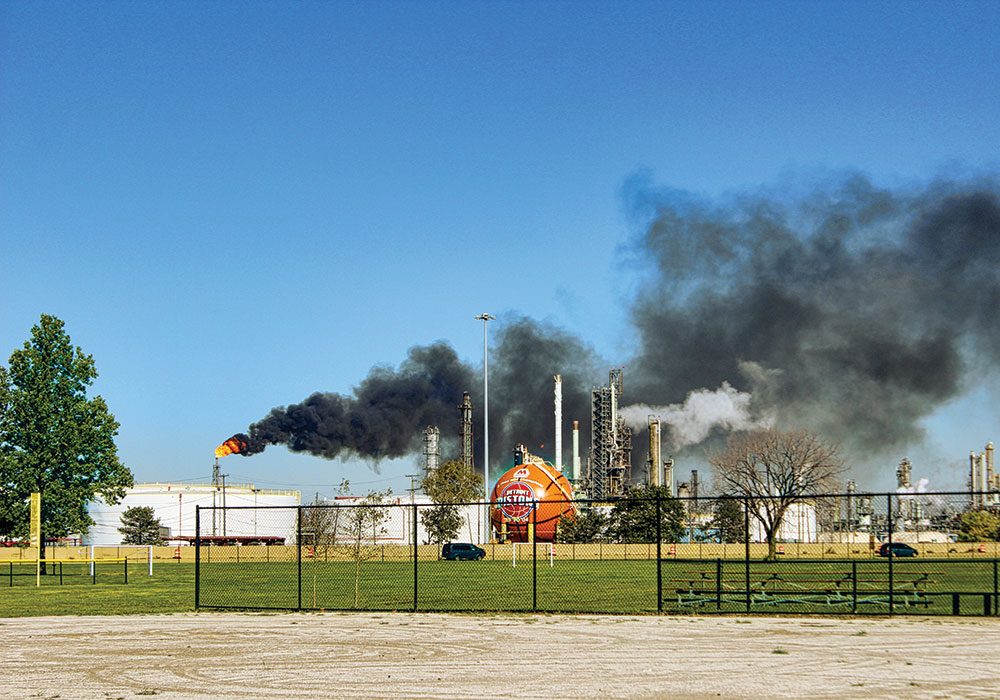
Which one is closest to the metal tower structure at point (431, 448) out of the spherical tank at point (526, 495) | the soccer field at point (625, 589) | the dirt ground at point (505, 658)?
the spherical tank at point (526, 495)

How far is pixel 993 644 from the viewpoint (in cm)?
1697

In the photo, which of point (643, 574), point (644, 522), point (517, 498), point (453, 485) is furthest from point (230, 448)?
point (643, 574)

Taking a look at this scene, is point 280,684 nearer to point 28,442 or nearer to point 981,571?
point 981,571

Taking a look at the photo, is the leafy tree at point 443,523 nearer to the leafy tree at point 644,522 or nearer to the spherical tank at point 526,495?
the spherical tank at point 526,495

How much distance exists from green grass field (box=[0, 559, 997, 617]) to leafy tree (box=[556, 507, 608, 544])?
26358 mm

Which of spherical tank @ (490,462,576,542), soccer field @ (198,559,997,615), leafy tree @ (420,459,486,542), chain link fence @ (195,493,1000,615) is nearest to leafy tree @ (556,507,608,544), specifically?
chain link fence @ (195,493,1000,615)

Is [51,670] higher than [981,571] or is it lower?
higher

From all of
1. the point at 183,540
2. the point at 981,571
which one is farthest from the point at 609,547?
the point at 183,540

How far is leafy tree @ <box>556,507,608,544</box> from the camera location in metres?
75.6

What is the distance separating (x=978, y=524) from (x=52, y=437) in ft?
180

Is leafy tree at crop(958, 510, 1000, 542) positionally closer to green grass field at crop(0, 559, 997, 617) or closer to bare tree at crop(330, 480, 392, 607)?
green grass field at crop(0, 559, 997, 617)

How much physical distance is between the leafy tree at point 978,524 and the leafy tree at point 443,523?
4748 centimetres

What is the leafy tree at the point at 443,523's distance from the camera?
78.2m

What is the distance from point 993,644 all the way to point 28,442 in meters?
61.4
